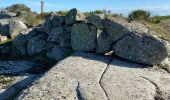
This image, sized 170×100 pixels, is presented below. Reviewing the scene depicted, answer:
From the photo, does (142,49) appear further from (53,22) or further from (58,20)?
(53,22)

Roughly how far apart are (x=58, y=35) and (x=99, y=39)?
11.1 ft

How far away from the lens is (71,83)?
48.7 feet

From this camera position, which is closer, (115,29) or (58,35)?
(115,29)

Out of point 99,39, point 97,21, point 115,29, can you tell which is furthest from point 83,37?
point 115,29

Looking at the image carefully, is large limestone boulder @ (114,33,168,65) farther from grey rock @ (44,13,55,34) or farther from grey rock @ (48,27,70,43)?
grey rock @ (44,13,55,34)

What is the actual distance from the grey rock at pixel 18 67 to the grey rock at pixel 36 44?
3.58ft

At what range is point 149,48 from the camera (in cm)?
1806

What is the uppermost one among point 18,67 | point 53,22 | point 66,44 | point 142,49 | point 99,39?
point 53,22

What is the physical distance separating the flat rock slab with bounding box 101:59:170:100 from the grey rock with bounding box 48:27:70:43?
14.8ft

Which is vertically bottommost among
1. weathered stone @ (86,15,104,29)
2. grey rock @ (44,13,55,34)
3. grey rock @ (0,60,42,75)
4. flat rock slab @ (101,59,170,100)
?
grey rock @ (0,60,42,75)

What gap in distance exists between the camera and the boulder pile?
18.1 meters

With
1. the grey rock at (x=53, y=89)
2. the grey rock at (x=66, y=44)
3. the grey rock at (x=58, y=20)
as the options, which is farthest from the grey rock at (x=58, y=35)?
the grey rock at (x=53, y=89)

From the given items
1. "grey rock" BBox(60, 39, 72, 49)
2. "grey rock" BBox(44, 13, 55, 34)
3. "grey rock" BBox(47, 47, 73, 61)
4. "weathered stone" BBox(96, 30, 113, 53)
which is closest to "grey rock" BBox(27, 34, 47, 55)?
"grey rock" BBox(44, 13, 55, 34)

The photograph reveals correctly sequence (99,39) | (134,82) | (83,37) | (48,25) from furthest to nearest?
(48,25) → (83,37) → (99,39) → (134,82)
